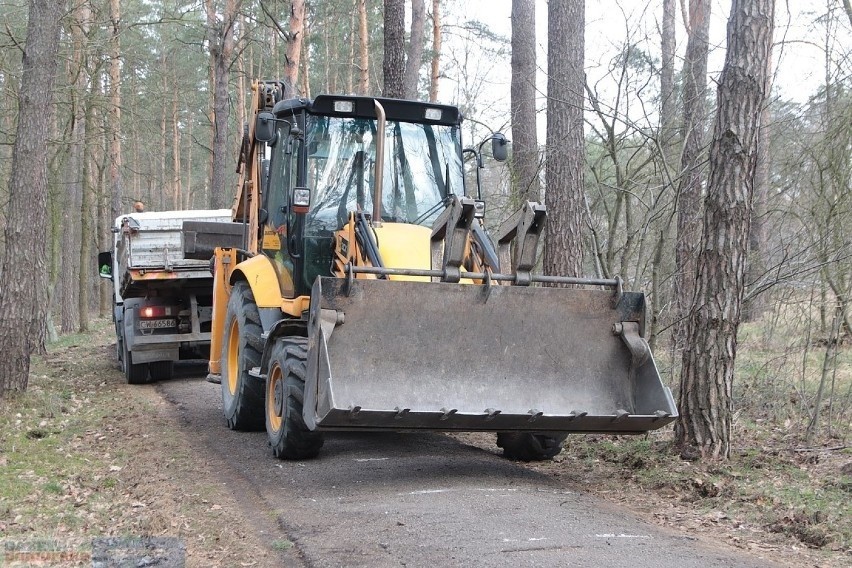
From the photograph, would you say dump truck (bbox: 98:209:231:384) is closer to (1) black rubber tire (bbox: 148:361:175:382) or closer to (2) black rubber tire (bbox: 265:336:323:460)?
(1) black rubber tire (bbox: 148:361:175:382)

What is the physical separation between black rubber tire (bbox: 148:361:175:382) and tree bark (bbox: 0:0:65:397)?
2788mm

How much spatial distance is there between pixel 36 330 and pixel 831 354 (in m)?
12.8

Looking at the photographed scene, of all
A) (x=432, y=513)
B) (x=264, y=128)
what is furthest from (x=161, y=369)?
(x=432, y=513)

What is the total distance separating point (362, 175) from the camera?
26.0 ft

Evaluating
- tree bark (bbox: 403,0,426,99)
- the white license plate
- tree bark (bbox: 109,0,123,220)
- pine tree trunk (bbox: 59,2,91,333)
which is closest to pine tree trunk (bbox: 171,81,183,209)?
pine tree trunk (bbox: 59,2,91,333)

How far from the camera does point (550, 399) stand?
6621mm

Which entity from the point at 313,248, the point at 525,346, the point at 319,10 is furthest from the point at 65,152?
the point at 525,346

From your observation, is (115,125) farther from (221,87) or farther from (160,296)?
(160,296)

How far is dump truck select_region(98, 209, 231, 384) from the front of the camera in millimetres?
12867

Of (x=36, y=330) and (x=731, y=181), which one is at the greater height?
(x=731, y=181)

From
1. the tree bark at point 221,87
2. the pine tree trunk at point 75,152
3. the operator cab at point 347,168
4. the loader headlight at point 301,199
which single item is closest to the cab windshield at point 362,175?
the operator cab at point 347,168

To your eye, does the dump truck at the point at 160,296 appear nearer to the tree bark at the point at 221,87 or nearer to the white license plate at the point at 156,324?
the white license plate at the point at 156,324

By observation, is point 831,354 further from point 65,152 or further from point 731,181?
point 65,152

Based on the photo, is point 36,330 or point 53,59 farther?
point 36,330
